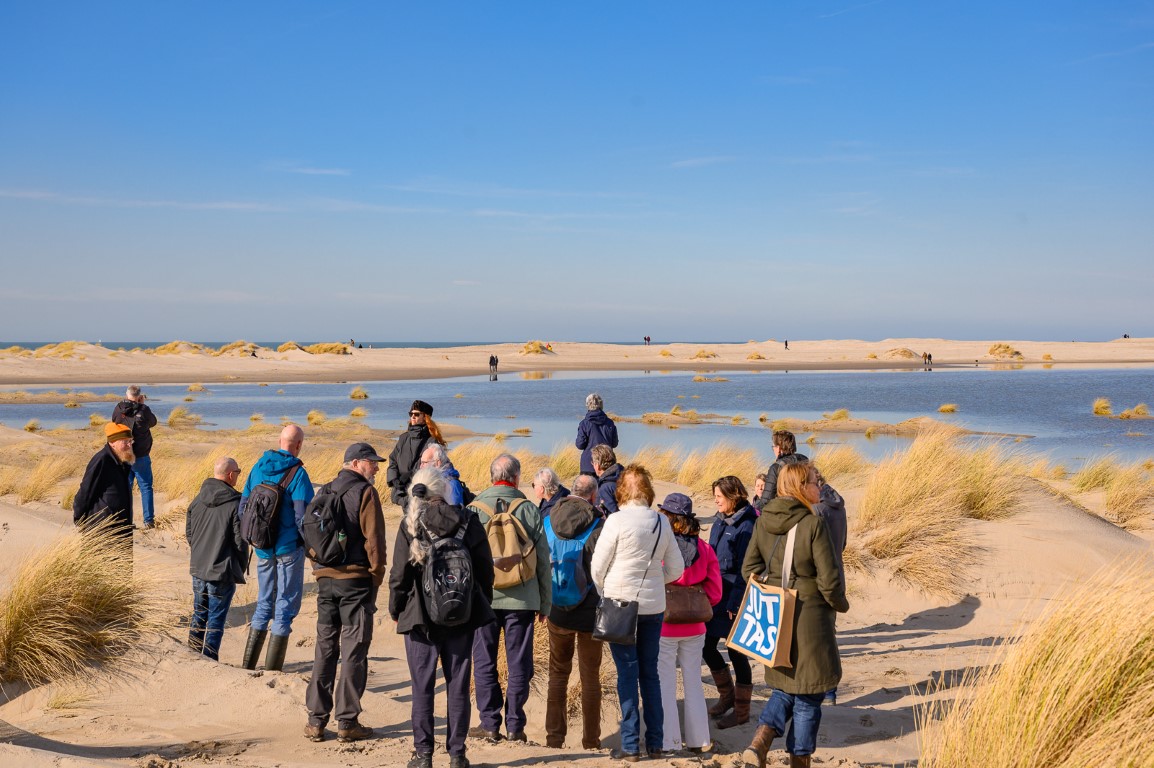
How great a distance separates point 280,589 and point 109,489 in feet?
7.88

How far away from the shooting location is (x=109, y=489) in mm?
8359

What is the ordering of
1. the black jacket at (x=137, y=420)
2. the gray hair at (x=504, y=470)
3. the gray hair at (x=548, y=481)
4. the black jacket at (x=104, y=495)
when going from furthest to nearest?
1. the black jacket at (x=137, y=420)
2. the black jacket at (x=104, y=495)
3. the gray hair at (x=548, y=481)
4. the gray hair at (x=504, y=470)

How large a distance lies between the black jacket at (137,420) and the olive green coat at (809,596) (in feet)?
29.9

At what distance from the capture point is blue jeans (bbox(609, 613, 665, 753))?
5.52 metres

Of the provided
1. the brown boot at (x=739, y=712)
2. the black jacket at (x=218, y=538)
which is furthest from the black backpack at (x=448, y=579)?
the black jacket at (x=218, y=538)

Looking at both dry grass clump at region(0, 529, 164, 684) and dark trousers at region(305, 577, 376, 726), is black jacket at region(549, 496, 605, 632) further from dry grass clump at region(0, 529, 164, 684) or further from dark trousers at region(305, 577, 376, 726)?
dry grass clump at region(0, 529, 164, 684)

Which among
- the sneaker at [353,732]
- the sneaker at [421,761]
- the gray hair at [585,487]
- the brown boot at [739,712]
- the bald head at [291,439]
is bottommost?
the brown boot at [739,712]

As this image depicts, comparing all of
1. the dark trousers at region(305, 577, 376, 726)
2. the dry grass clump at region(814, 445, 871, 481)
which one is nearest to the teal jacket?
the dark trousers at region(305, 577, 376, 726)

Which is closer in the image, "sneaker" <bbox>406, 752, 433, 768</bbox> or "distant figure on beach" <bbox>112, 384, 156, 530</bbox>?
"sneaker" <bbox>406, 752, 433, 768</bbox>

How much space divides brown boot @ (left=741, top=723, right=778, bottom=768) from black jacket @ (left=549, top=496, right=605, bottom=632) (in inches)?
47.4

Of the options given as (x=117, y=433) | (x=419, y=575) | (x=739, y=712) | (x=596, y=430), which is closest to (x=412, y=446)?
(x=596, y=430)

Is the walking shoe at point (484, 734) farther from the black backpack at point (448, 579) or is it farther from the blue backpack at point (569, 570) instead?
the black backpack at point (448, 579)

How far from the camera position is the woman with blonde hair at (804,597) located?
16.1ft

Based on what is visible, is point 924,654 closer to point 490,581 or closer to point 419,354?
point 490,581
